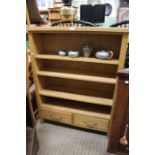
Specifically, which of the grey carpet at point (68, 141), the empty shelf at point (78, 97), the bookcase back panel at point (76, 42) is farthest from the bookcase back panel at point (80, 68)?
the grey carpet at point (68, 141)

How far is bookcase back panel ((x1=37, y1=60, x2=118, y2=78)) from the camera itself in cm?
167

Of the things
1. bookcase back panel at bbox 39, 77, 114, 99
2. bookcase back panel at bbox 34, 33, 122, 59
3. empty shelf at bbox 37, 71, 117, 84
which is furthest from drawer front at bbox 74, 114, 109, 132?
bookcase back panel at bbox 34, 33, 122, 59

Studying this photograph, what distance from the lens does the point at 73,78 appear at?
159 cm

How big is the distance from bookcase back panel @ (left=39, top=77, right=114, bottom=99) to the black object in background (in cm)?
300

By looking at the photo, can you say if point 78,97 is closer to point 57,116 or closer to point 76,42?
point 57,116

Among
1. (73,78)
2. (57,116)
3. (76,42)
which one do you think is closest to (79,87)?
(73,78)

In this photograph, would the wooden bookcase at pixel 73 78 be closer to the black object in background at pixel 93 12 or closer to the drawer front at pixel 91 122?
the drawer front at pixel 91 122

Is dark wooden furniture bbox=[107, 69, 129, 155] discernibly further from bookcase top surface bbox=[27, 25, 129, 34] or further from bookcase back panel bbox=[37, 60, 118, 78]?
bookcase back panel bbox=[37, 60, 118, 78]

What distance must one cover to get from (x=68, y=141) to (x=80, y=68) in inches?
34.1

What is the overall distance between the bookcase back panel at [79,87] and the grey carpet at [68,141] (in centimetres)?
49

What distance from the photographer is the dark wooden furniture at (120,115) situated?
1093 mm
